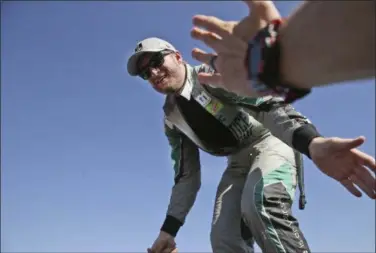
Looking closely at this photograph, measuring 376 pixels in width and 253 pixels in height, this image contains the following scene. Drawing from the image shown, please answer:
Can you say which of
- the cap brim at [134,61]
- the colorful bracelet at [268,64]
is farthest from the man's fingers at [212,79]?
the cap brim at [134,61]

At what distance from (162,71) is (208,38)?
326 cm

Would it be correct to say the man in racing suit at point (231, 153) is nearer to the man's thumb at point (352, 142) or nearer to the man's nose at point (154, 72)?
the man's nose at point (154, 72)

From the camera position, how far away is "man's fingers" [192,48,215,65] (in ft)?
7.86

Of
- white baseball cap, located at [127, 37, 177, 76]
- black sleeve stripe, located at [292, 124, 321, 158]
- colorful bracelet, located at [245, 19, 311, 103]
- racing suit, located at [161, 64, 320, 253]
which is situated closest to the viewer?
colorful bracelet, located at [245, 19, 311, 103]

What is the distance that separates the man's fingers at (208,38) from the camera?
2.04 meters

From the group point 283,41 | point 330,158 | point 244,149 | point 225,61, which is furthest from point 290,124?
point 283,41

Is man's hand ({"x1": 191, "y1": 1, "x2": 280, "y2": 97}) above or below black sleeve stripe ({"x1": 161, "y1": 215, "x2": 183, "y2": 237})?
above

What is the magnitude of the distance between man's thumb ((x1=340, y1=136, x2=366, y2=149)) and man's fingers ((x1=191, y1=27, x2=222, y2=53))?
4.24 feet

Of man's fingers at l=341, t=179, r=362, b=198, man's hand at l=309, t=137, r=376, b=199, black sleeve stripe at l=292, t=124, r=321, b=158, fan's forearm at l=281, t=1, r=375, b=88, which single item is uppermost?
fan's forearm at l=281, t=1, r=375, b=88

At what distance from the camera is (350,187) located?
325 cm

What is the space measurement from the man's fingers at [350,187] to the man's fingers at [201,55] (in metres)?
1.54

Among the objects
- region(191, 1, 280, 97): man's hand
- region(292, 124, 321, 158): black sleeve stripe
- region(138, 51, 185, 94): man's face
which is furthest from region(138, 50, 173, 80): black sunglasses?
region(191, 1, 280, 97): man's hand

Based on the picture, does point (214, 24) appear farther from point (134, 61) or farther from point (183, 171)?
point (183, 171)

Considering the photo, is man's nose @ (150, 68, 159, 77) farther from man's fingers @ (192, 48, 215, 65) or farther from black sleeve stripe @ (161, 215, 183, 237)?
man's fingers @ (192, 48, 215, 65)
